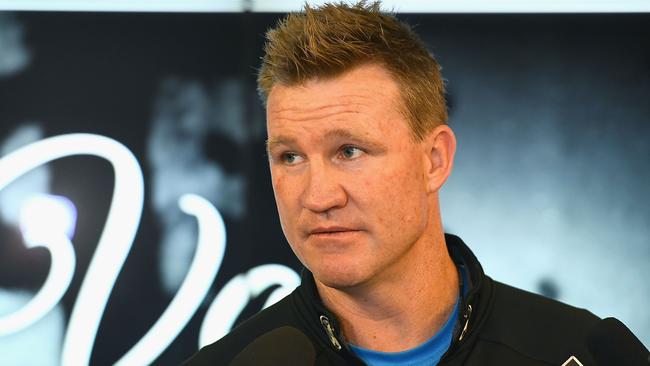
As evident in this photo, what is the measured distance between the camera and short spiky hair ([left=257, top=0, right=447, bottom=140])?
5.07ft

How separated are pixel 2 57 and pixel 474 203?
→ 62.3 inches

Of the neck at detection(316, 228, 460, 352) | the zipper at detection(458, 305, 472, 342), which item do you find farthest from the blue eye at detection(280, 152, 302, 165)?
the zipper at detection(458, 305, 472, 342)

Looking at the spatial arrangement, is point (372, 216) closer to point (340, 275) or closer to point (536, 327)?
point (340, 275)

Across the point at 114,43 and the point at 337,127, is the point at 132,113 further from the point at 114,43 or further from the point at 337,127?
the point at 337,127

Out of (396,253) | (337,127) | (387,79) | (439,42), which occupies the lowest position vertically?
(396,253)

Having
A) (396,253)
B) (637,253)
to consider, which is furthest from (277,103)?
(637,253)

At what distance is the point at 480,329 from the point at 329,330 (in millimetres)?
269

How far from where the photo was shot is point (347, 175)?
1.49m

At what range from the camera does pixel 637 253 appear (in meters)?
3.01

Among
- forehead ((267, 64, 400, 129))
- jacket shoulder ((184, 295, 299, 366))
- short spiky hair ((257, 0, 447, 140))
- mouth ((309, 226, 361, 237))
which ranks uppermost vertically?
short spiky hair ((257, 0, 447, 140))

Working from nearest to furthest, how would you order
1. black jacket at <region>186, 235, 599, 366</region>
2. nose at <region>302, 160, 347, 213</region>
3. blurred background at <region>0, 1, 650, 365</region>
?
nose at <region>302, 160, 347, 213</region> → black jacket at <region>186, 235, 599, 366</region> → blurred background at <region>0, 1, 650, 365</region>

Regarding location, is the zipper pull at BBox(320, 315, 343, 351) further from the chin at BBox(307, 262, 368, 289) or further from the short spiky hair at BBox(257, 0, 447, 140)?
the short spiky hair at BBox(257, 0, 447, 140)

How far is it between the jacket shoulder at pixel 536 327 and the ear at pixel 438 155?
0.25m

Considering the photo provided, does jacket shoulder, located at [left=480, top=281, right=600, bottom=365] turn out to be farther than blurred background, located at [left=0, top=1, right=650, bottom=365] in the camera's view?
No
